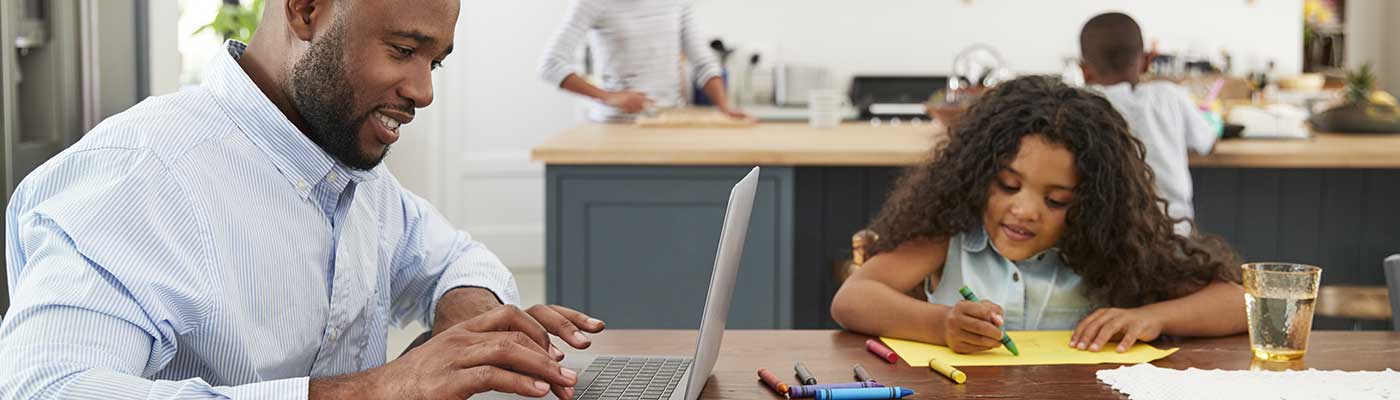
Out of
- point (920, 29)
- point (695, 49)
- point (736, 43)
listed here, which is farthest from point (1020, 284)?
point (920, 29)

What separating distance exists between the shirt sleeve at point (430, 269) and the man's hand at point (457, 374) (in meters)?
0.51

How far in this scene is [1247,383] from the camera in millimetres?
1396

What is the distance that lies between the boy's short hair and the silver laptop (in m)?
1.89

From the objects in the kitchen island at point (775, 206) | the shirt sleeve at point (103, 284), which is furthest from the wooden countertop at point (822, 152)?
the shirt sleeve at point (103, 284)

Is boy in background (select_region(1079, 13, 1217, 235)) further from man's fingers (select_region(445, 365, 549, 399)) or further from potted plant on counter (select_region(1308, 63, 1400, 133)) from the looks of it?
man's fingers (select_region(445, 365, 549, 399))

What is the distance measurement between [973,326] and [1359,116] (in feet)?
9.23

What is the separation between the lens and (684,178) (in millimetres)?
3344

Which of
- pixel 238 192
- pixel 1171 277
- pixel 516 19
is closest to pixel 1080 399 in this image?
pixel 1171 277

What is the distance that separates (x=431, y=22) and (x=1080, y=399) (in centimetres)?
72

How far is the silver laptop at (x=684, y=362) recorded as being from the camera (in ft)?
3.87

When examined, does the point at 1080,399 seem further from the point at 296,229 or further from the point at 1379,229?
the point at 1379,229

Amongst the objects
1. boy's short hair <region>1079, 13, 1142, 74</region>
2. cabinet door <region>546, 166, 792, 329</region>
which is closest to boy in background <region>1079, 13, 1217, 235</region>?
boy's short hair <region>1079, 13, 1142, 74</region>

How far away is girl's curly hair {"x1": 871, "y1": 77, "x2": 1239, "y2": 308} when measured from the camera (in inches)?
71.8

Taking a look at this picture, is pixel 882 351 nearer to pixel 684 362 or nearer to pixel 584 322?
pixel 684 362
